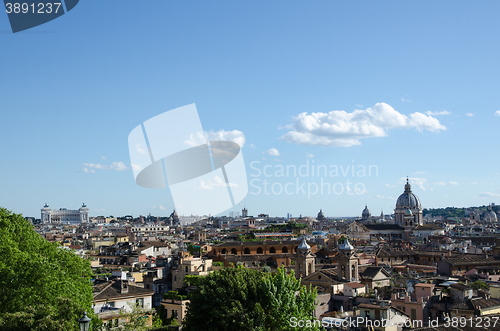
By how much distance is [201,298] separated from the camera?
17312 millimetres

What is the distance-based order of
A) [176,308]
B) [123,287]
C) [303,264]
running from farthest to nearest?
[303,264] → [176,308] → [123,287]

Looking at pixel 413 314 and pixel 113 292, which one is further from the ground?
pixel 113 292

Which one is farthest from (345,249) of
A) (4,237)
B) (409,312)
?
(4,237)

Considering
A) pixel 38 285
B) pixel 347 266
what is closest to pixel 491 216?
pixel 347 266

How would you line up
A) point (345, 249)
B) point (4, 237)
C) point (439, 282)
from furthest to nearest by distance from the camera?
point (345, 249), point (439, 282), point (4, 237)

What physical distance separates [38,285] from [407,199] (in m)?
94.6

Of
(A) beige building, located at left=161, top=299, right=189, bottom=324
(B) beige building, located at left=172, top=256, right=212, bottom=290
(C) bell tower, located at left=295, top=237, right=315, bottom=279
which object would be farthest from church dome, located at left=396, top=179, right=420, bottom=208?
(A) beige building, located at left=161, top=299, right=189, bottom=324

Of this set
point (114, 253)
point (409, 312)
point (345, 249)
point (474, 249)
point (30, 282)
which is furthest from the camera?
point (474, 249)

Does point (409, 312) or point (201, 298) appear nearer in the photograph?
point (201, 298)

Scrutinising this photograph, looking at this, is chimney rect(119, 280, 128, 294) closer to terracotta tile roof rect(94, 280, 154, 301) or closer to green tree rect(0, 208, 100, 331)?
→ terracotta tile roof rect(94, 280, 154, 301)

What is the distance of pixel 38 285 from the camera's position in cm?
1511

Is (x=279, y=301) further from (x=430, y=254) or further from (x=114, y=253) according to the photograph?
(x=430, y=254)

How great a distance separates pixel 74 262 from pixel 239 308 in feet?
18.7

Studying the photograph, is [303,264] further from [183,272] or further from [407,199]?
[407,199]
